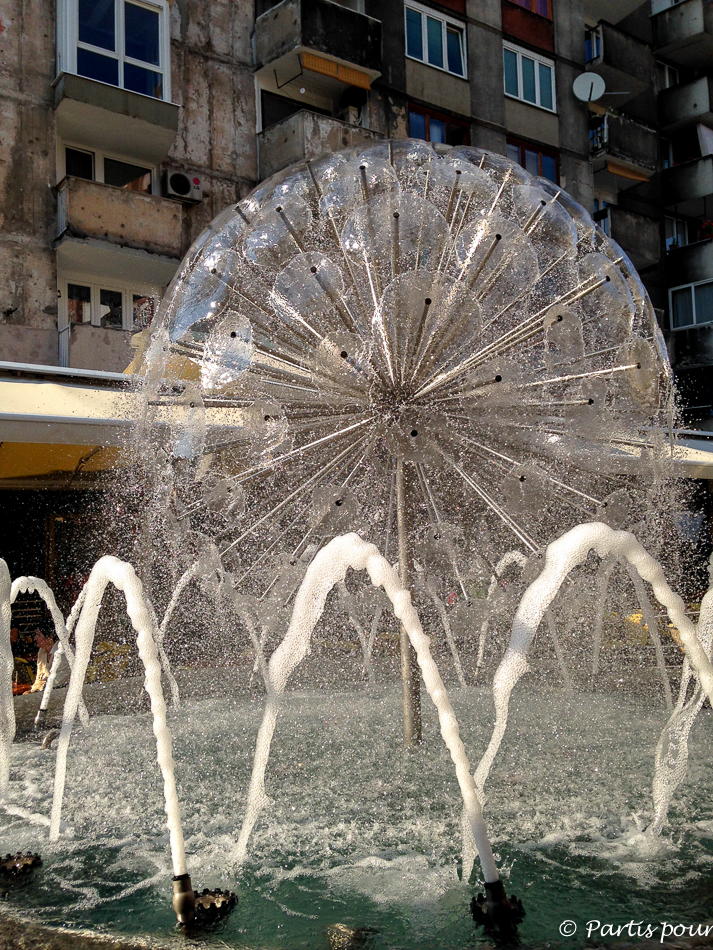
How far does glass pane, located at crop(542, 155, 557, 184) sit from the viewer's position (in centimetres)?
2023

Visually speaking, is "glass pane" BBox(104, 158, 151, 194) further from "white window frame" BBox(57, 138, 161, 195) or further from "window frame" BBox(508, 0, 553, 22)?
"window frame" BBox(508, 0, 553, 22)

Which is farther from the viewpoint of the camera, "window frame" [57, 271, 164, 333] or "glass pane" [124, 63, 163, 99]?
"glass pane" [124, 63, 163, 99]

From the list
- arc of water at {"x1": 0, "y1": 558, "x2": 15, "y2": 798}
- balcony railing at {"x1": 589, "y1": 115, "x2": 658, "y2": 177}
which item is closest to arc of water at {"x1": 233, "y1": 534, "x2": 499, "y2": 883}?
arc of water at {"x1": 0, "y1": 558, "x2": 15, "y2": 798}

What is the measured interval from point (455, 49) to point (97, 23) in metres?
7.98

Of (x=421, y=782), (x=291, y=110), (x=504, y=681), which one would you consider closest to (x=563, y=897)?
(x=504, y=681)

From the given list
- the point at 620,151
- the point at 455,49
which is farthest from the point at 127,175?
the point at 620,151

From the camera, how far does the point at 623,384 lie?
4855mm

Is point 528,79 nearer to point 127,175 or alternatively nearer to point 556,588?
point 127,175

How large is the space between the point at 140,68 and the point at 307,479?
1189 centimetres

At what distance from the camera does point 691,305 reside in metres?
22.3

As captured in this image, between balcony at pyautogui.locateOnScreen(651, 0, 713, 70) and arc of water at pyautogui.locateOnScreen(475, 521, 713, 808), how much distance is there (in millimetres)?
23515

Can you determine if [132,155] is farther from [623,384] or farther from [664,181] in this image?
[664,181]

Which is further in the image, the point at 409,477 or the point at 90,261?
the point at 90,261

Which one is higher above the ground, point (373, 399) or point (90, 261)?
point (90, 261)
